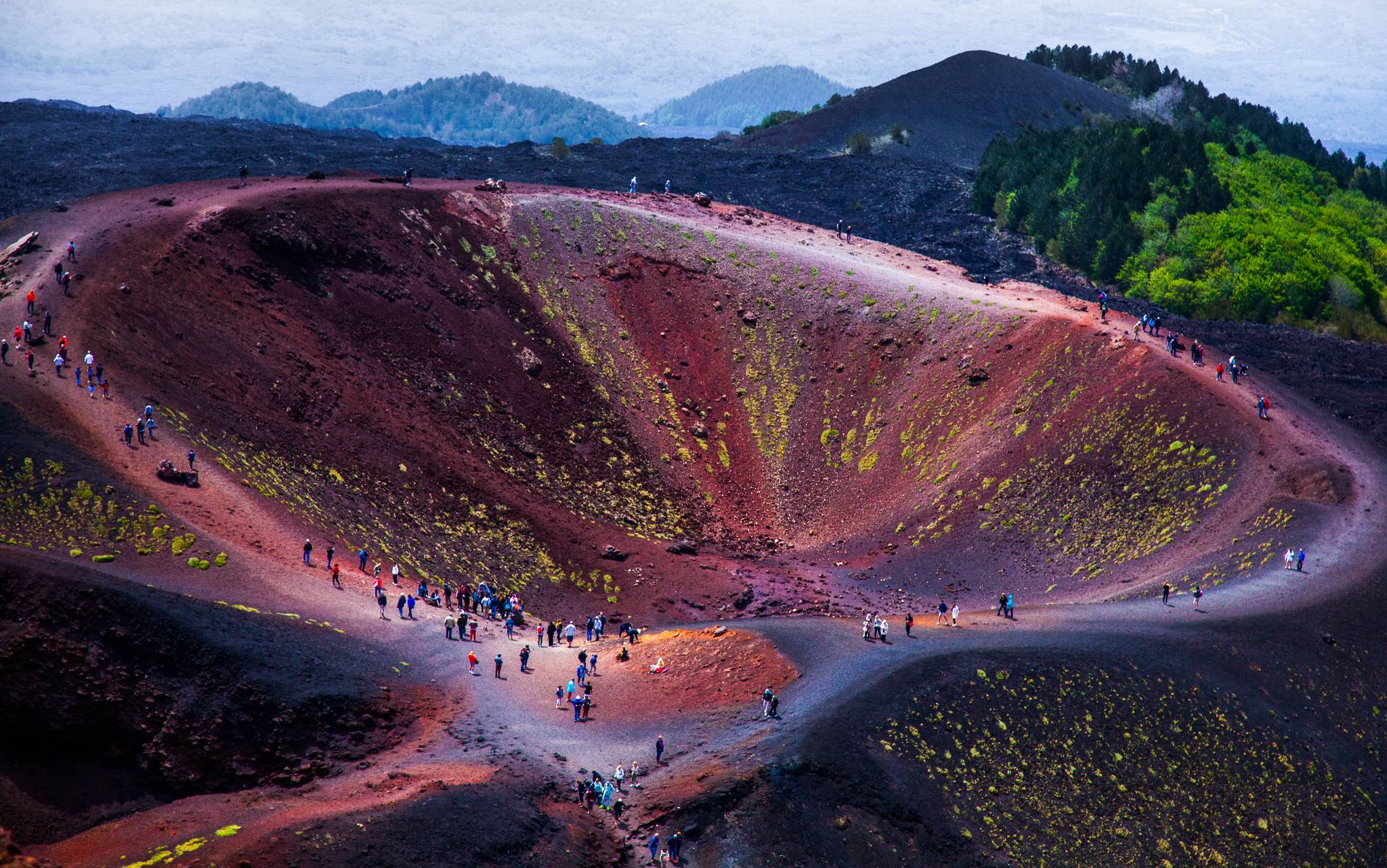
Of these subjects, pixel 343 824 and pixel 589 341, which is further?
pixel 589 341

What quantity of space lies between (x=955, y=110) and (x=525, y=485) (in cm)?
13665

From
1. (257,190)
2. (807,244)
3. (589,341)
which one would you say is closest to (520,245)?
(589,341)

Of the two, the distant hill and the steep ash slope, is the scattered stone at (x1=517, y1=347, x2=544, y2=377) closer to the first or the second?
the steep ash slope

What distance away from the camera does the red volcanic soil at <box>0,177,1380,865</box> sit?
34125mm

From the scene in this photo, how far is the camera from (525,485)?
193 feet

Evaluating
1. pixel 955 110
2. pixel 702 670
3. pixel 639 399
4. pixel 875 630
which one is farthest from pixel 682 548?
pixel 955 110

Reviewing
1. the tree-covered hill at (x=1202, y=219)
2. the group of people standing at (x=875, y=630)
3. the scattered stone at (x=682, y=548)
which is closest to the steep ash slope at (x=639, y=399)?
the scattered stone at (x=682, y=548)

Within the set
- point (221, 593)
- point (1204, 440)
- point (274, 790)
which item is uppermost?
point (1204, 440)

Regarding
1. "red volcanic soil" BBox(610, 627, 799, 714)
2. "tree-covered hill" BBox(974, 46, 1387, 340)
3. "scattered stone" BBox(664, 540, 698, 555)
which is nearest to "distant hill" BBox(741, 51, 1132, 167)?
"tree-covered hill" BBox(974, 46, 1387, 340)

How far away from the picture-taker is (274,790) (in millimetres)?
33156

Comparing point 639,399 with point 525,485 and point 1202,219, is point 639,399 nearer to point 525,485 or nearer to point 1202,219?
point 525,485

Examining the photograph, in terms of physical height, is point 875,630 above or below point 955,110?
below

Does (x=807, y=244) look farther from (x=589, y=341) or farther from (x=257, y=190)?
(x=257, y=190)

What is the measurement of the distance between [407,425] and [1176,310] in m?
68.9
